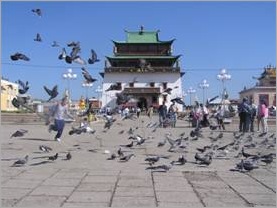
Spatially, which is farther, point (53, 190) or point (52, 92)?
point (52, 92)

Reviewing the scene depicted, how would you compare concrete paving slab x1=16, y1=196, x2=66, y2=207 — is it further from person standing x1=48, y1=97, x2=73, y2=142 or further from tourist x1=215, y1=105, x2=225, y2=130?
tourist x1=215, y1=105, x2=225, y2=130

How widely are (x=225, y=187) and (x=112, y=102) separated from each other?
88.1 m

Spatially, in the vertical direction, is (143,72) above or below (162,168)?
above

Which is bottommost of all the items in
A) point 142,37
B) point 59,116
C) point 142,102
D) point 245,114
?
point 59,116

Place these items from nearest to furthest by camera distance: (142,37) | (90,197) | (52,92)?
(90,197) → (52,92) → (142,37)

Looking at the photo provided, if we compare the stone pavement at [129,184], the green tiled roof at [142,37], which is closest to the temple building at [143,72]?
the green tiled roof at [142,37]

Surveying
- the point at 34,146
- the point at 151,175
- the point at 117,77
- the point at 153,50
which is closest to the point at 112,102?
the point at 117,77

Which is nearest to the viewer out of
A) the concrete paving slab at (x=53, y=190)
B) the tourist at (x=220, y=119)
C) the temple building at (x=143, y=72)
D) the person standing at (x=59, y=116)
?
the concrete paving slab at (x=53, y=190)

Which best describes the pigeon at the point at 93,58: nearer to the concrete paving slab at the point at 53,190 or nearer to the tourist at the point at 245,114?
the concrete paving slab at the point at 53,190

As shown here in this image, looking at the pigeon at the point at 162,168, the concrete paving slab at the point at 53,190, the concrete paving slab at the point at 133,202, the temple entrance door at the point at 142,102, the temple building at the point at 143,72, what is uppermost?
the temple building at the point at 143,72

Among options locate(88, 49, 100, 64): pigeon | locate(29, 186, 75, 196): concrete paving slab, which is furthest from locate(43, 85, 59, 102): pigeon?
locate(29, 186, 75, 196): concrete paving slab

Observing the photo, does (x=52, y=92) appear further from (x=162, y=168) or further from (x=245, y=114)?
(x=245, y=114)

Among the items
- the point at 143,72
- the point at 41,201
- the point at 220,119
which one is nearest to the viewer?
the point at 41,201

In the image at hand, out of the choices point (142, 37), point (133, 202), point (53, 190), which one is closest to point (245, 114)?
point (53, 190)
